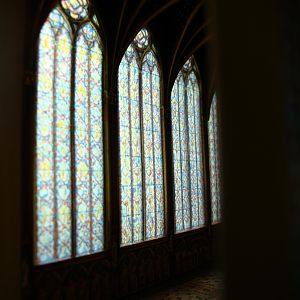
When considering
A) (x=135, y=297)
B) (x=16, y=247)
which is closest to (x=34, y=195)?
(x=16, y=247)

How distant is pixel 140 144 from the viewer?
7082mm

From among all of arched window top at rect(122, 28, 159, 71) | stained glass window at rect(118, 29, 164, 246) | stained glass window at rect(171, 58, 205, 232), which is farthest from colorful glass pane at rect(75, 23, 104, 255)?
stained glass window at rect(171, 58, 205, 232)

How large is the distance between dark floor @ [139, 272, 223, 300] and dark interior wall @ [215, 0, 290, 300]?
5.61 m

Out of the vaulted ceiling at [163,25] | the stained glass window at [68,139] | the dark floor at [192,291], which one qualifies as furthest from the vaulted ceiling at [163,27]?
the dark floor at [192,291]

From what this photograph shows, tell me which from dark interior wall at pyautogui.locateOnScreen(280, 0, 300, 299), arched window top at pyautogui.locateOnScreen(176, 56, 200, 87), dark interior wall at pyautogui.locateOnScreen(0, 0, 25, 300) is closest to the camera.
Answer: dark interior wall at pyautogui.locateOnScreen(280, 0, 300, 299)

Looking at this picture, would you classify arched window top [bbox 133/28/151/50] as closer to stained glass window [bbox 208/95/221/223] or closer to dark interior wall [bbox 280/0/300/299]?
stained glass window [bbox 208/95/221/223]

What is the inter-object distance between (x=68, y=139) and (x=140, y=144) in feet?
6.03

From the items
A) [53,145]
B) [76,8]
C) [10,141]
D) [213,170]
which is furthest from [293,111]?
[213,170]

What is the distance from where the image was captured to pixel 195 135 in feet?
29.7

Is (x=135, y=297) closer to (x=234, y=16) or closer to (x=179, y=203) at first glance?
(x=179, y=203)

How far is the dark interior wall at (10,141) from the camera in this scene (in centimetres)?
466

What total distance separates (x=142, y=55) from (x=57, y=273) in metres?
4.68

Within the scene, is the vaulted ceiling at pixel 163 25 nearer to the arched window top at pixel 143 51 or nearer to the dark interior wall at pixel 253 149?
the arched window top at pixel 143 51

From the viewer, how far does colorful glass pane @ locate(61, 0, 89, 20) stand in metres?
5.89
